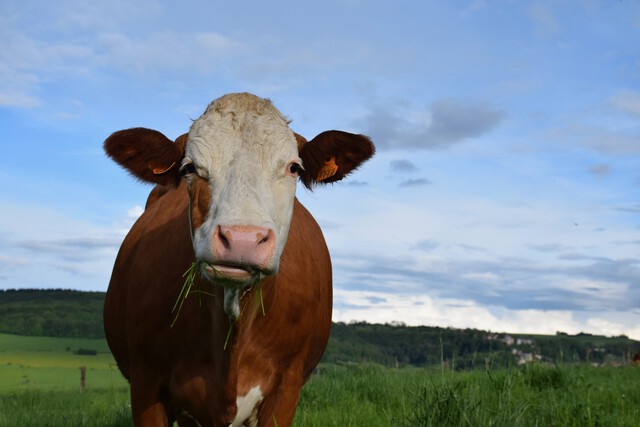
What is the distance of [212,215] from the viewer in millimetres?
3873

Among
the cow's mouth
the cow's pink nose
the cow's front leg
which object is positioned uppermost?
the cow's pink nose

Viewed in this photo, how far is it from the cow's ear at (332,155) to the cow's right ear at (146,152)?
0.87 metres

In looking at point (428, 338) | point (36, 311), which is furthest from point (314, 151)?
point (36, 311)

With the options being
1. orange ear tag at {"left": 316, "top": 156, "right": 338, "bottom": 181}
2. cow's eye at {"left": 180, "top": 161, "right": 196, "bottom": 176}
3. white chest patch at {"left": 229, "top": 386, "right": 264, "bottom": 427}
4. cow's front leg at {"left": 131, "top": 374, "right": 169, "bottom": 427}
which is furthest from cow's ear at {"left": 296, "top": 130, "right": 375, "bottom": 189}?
cow's front leg at {"left": 131, "top": 374, "right": 169, "bottom": 427}

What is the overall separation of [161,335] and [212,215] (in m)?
1.56

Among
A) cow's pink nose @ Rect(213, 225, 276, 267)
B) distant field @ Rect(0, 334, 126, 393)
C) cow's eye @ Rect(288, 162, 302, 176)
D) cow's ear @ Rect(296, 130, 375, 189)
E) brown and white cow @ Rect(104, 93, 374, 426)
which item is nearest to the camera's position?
cow's pink nose @ Rect(213, 225, 276, 267)

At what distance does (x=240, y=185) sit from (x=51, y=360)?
6850cm

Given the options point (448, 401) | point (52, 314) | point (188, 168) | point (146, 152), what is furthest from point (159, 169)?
point (52, 314)

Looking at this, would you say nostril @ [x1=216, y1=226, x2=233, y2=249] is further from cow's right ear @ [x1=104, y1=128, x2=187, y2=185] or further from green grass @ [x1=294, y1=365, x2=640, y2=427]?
green grass @ [x1=294, y1=365, x2=640, y2=427]

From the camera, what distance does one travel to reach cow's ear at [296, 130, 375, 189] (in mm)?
4828

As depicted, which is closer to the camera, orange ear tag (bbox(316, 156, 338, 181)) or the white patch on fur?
the white patch on fur

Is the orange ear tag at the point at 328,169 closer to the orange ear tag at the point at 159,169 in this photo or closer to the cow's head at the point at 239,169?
the cow's head at the point at 239,169

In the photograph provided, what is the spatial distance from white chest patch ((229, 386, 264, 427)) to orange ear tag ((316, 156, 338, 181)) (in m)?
1.62

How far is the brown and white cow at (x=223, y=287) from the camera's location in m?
4.22
